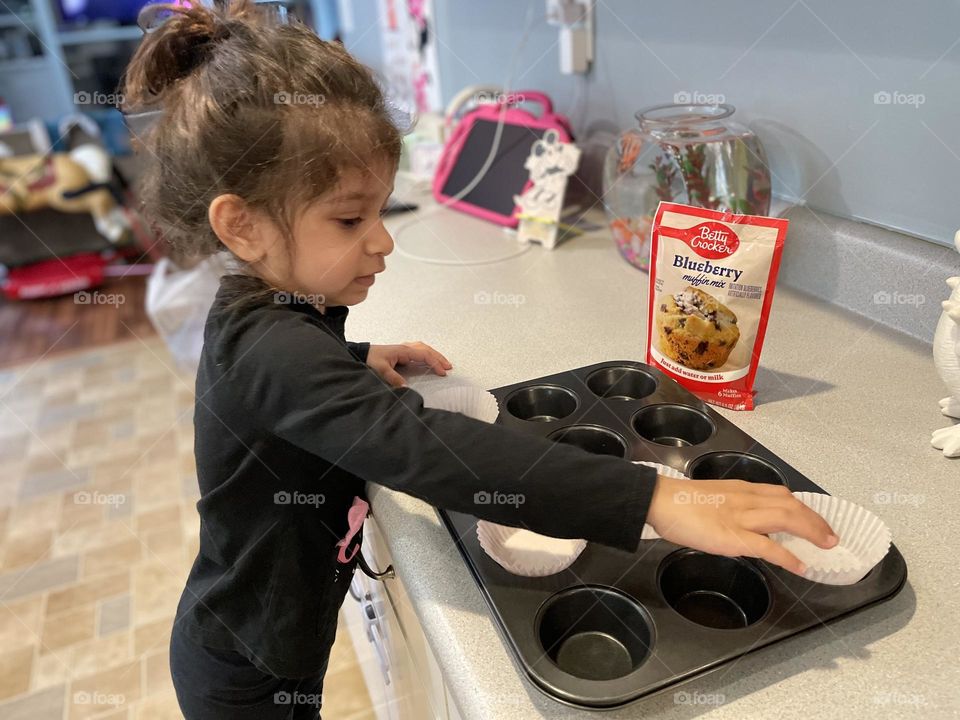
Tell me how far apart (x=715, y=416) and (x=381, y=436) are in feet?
1.12

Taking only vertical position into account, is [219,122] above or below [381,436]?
above

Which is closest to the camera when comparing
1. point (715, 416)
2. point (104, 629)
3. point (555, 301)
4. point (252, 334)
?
point (252, 334)

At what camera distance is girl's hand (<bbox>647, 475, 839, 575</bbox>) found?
0.51 m

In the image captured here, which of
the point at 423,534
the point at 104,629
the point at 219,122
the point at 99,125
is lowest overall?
the point at 104,629

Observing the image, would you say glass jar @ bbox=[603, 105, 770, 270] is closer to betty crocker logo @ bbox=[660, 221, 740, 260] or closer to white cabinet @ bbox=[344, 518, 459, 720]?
betty crocker logo @ bbox=[660, 221, 740, 260]

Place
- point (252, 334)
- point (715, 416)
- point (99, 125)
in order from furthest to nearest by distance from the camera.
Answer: point (99, 125)
point (715, 416)
point (252, 334)

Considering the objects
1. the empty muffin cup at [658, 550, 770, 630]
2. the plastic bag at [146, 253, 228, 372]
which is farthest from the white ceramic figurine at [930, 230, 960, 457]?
the plastic bag at [146, 253, 228, 372]

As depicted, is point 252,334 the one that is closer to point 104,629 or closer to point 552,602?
point 552,602

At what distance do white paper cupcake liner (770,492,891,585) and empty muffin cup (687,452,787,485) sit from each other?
0.07 metres

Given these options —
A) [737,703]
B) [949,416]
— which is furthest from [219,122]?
[949,416]

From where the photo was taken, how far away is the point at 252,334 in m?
0.60

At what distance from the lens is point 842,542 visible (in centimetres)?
58

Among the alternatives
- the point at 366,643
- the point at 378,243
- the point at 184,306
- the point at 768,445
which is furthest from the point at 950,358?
the point at 184,306

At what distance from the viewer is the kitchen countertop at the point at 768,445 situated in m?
0.47
